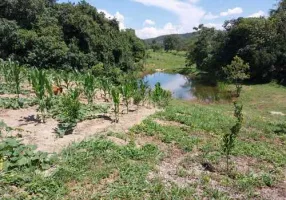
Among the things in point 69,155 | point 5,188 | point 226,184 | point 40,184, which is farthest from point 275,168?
point 5,188

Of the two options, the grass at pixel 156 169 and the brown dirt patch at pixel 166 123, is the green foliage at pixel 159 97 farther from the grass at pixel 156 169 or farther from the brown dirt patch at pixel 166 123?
the grass at pixel 156 169

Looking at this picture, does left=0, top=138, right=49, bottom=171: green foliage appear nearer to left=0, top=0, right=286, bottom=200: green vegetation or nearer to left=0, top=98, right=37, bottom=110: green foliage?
left=0, top=0, right=286, bottom=200: green vegetation

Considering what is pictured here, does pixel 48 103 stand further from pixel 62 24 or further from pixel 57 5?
pixel 57 5

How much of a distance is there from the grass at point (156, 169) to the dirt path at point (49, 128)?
48 cm

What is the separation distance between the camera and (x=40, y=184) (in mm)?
6133

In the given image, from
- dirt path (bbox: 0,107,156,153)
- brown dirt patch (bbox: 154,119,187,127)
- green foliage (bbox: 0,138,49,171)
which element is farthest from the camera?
brown dirt patch (bbox: 154,119,187,127)

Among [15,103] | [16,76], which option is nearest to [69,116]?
[15,103]

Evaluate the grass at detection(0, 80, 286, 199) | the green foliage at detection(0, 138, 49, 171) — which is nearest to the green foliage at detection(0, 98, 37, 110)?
the grass at detection(0, 80, 286, 199)

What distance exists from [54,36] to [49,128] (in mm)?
21650

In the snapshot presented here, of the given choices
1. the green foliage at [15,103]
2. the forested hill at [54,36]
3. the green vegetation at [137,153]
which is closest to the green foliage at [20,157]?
the green vegetation at [137,153]

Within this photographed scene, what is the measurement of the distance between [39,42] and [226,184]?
81.4ft

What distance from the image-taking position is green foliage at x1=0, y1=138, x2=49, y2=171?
6.75 metres

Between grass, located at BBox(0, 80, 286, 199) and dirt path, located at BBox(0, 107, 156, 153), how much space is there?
0.48 metres

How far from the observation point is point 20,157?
277 inches
